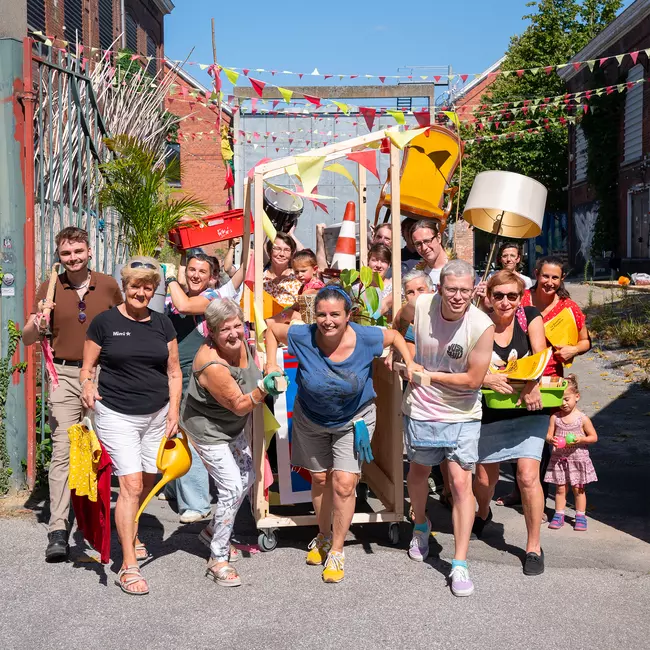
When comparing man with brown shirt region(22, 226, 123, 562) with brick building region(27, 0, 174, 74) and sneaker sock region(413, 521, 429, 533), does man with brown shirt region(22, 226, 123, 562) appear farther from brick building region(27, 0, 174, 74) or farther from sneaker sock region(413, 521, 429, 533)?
brick building region(27, 0, 174, 74)

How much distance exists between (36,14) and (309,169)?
16.2m

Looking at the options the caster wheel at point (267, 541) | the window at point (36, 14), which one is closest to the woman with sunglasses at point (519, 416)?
the caster wheel at point (267, 541)

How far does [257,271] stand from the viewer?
5.24 metres

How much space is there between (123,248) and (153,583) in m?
4.52

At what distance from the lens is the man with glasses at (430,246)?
5.86 m

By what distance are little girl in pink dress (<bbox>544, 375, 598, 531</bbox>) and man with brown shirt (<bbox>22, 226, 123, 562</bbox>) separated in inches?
119

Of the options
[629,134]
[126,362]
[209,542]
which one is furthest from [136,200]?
[629,134]

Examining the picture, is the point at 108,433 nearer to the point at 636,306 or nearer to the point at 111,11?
the point at 636,306

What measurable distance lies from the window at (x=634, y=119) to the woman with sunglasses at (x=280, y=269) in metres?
17.8

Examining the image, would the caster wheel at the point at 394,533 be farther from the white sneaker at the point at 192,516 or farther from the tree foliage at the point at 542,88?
A: the tree foliage at the point at 542,88

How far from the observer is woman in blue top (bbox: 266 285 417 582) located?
459 centimetres

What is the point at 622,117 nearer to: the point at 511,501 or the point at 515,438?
the point at 511,501

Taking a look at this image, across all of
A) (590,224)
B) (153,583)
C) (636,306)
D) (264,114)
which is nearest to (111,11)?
(264,114)

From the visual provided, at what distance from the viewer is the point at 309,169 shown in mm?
5211
